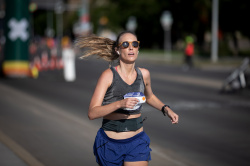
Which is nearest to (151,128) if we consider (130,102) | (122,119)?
(122,119)

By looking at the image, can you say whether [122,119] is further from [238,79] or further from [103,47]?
[238,79]

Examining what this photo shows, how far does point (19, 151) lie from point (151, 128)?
3.18 m

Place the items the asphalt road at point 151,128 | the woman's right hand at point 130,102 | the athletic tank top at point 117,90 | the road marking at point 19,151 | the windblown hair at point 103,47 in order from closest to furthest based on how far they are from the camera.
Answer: the woman's right hand at point 130,102 < the athletic tank top at point 117,90 < the windblown hair at point 103,47 < the road marking at point 19,151 < the asphalt road at point 151,128

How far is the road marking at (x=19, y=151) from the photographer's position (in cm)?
697

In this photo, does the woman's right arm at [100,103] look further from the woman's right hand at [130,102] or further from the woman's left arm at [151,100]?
the woman's left arm at [151,100]

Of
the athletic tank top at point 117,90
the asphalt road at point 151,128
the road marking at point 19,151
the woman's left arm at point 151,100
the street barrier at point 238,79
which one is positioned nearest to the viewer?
the athletic tank top at point 117,90

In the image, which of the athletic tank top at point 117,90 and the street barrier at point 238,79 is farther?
the street barrier at point 238,79

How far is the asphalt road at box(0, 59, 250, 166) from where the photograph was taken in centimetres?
750

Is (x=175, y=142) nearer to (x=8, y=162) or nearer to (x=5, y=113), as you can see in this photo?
(x=8, y=162)

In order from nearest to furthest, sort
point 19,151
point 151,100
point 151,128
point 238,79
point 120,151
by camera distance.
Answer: point 120,151 < point 151,100 < point 19,151 < point 151,128 < point 238,79

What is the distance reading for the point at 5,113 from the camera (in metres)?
11.9

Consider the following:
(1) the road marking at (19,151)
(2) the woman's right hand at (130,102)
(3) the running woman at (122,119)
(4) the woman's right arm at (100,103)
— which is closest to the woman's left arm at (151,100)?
(3) the running woman at (122,119)

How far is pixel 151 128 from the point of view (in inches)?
397

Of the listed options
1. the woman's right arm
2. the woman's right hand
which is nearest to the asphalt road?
the woman's right arm
